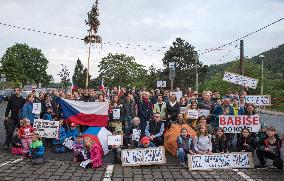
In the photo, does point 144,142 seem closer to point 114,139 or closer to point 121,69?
point 114,139

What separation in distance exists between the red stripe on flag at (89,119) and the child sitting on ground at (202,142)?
11.7 feet

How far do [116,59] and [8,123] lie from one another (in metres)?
79.7

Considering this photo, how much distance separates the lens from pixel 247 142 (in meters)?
11.4

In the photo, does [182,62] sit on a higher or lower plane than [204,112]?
higher

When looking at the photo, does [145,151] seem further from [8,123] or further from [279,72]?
[279,72]

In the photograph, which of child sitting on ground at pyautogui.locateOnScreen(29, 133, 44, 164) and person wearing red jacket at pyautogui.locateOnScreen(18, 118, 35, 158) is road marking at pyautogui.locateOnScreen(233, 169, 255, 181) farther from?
person wearing red jacket at pyautogui.locateOnScreen(18, 118, 35, 158)

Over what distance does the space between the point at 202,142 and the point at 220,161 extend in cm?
70

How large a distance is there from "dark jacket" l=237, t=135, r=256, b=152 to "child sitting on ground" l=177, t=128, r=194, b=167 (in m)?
1.50

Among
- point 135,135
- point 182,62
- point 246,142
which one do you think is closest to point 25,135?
point 135,135

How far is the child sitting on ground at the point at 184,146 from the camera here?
10969 mm

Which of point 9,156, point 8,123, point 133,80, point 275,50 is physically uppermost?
point 275,50

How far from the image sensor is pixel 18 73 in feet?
299

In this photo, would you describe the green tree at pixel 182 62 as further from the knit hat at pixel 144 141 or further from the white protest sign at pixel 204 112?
the knit hat at pixel 144 141

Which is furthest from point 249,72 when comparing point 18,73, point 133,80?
point 18,73
